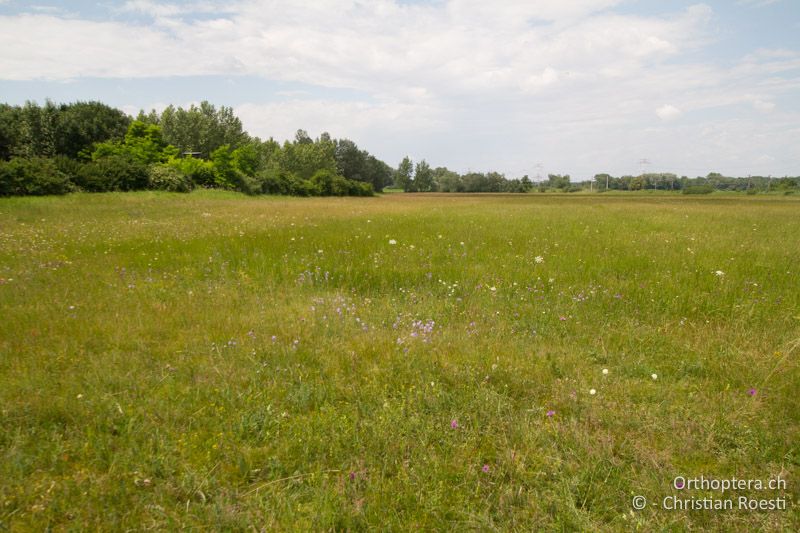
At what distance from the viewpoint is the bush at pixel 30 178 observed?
2216 centimetres

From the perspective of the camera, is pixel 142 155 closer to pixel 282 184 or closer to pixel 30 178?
pixel 282 184

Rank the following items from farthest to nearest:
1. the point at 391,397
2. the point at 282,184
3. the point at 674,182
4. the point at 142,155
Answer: the point at 674,182, the point at 282,184, the point at 142,155, the point at 391,397

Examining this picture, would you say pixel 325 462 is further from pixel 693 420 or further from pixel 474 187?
pixel 474 187

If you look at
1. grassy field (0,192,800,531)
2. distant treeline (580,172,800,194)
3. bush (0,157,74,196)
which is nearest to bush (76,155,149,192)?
bush (0,157,74,196)

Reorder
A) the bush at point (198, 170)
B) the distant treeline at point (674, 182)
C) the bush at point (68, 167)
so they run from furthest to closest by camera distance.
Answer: the distant treeline at point (674, 182)
the bush at point (198, 170)
the bush at point (68, 167)

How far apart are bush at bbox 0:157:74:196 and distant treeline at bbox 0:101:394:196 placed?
4 cm

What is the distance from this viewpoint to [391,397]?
3.65 meters

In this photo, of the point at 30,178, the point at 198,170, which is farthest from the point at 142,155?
the point at 30,178

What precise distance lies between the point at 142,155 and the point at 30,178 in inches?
1135

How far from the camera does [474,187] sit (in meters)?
122

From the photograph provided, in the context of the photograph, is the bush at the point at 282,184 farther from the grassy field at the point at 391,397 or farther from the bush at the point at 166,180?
the grassy field at the point at 391,397

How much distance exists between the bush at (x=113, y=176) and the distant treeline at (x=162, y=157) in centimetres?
6

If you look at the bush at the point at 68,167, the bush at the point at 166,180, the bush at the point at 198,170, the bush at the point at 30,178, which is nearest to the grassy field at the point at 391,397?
the bush at the point at 30,178

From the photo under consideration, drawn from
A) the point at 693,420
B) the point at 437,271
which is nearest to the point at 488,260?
the point at 437,271
